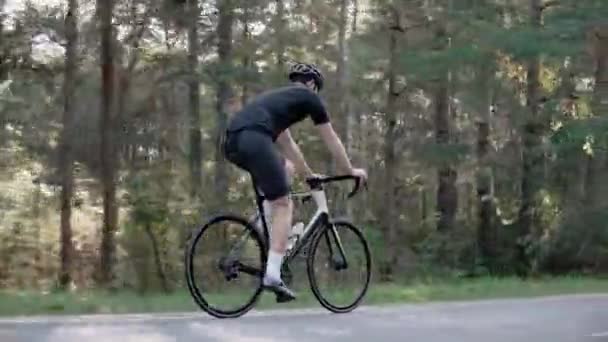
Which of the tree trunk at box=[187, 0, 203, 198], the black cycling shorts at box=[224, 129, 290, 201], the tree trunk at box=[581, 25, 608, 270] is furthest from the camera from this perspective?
the tree trunk at box=[187, 0, 203, 198]

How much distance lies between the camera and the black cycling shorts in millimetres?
6227

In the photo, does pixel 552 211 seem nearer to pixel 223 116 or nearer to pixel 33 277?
pixel 223 116

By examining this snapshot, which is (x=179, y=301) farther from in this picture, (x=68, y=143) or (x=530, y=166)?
(x=530, y=166)

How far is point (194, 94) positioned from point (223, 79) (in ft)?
5.33

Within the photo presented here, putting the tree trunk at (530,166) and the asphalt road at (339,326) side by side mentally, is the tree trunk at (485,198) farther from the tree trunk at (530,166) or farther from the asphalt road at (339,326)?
the asphalt road at (339,326)

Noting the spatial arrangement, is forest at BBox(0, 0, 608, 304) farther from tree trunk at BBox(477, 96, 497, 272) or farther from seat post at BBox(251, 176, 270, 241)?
seat post at BBox(251, 176, 270, 241)

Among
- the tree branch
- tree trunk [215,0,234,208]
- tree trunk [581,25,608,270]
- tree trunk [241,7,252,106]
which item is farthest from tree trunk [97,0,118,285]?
tree trunk [581,25,608,270]

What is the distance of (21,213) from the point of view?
20828mm

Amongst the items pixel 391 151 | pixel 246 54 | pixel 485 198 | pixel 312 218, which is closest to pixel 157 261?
pixel 246 54

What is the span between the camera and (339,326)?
6328 millimetres

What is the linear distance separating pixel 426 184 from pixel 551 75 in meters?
6.99

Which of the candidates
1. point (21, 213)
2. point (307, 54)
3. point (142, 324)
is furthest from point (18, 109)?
point (142, 324)

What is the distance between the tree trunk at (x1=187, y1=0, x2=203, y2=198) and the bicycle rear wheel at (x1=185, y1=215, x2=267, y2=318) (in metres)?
10.9

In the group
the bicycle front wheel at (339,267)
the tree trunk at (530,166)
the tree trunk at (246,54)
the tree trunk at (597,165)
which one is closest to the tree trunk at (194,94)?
the tree trunk at (246,54)
